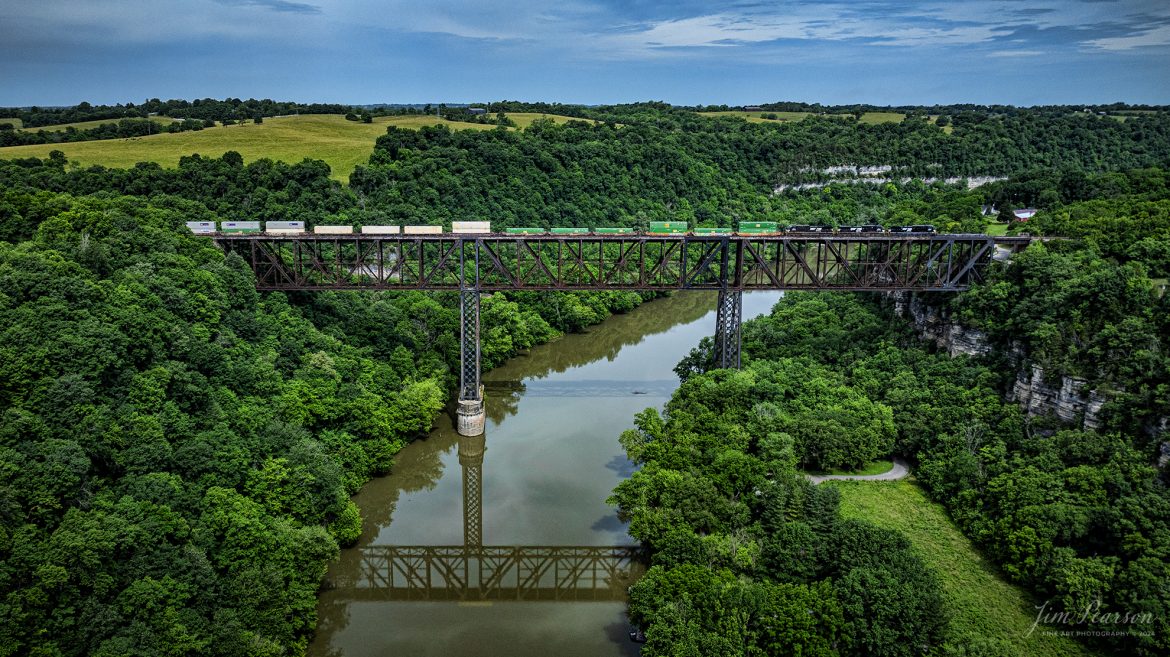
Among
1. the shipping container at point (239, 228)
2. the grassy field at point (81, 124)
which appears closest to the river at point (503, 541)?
the shipping container at point (239, 228)

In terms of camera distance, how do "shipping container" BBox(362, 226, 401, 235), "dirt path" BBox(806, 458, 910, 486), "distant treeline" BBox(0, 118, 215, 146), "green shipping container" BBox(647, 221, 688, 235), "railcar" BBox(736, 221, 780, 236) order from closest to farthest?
"dirt path" BBox(806, 458, 910, 486), "shipping container" BBox(362, 226, 401, 235), "railcar" BBox(736, 221, 780, 236), "green shipping container" BBox(647, 221, 688, 235), "distant treeline" BBox(0, 118, 215, 146)

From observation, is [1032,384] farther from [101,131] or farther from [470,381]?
[101,131]

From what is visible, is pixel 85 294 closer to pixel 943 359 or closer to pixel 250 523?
pixel 250 523

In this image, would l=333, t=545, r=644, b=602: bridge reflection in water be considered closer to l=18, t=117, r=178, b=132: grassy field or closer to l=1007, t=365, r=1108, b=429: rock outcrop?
Answer: l=1007, t=365, r=1108, b=429: rock outcrop

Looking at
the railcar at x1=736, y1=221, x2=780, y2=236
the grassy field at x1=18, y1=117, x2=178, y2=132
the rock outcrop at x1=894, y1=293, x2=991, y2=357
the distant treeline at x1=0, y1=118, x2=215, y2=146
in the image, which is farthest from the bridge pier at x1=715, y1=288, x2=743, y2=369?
the grassy field at x1=18, y1=117, x2=178, y2=132

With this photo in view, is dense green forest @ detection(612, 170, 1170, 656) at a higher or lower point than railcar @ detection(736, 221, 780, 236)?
lower

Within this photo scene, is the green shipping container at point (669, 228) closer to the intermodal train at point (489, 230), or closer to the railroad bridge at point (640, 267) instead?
the intermodal train at point (489, 230)
